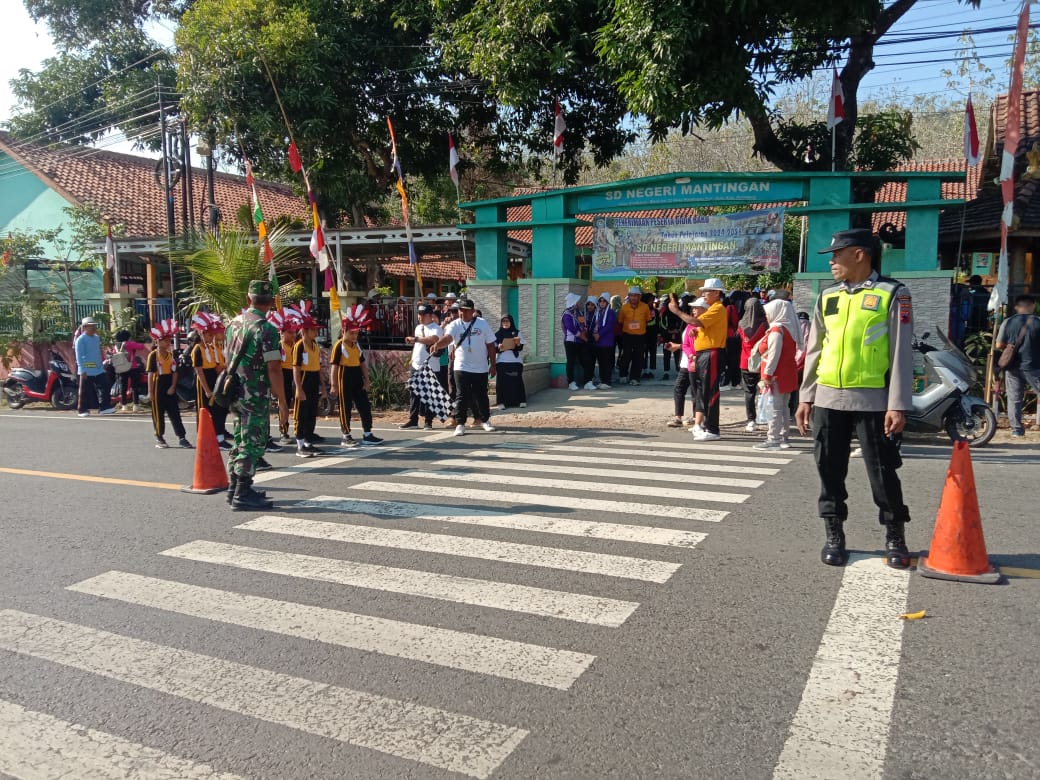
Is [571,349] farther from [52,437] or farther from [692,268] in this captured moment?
[52,437]

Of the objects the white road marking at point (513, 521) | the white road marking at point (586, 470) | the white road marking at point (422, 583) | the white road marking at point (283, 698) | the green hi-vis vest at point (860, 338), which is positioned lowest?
the white road marking at point (283, 698)

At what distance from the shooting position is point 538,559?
5.20m

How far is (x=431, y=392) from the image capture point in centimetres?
1155

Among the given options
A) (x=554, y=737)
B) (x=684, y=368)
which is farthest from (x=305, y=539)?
(x=684, y=368)

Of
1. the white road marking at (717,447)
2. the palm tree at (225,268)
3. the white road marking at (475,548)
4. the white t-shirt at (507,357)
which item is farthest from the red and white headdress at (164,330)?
the white road marking at (717,447)

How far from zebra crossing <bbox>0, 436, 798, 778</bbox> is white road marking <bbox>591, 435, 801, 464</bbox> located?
74cm

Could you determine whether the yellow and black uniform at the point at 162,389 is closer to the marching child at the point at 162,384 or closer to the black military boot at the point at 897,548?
the marching child at the point at 162,384

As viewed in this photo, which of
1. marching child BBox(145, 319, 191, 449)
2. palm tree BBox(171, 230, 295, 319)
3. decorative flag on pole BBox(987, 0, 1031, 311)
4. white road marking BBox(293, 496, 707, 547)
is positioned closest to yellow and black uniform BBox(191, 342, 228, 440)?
marching child BBox(145, 319, 191, 449)

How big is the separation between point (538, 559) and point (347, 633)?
151 centimetres

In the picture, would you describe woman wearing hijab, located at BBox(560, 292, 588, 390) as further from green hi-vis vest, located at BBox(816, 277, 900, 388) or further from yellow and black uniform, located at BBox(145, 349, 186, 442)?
green hi-vis vest, located at BBox(816, 277, 900, 388)

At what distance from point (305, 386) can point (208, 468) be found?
8.14 ft

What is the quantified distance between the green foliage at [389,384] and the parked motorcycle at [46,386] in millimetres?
6664

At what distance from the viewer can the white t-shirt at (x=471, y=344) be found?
10641 millimetres

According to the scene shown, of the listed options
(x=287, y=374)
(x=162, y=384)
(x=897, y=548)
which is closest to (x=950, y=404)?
(x=897, y=548)
